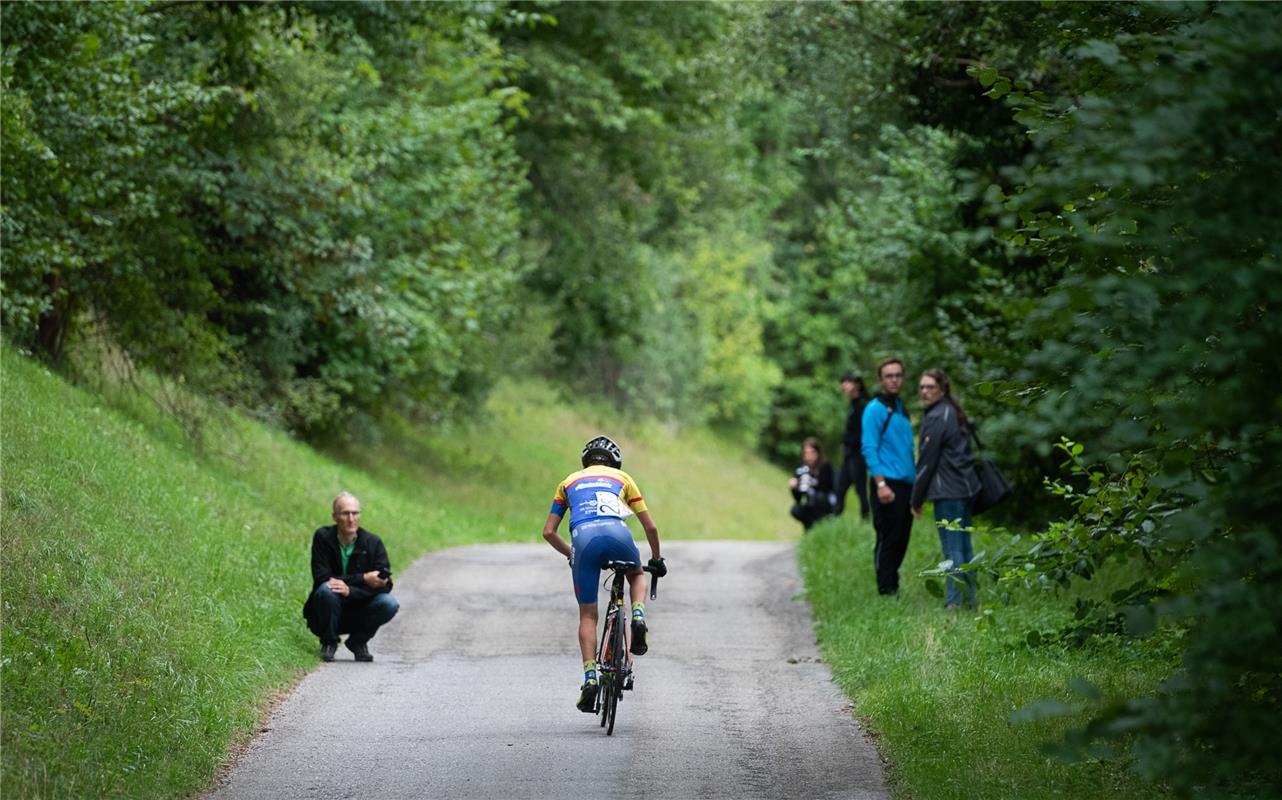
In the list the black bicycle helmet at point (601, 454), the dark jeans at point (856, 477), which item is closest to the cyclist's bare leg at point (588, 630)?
the black bicycle helmet at point (601, 454)

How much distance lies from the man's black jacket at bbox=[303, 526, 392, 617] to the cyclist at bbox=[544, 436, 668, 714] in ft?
8.83

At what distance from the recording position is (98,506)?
13227 mm

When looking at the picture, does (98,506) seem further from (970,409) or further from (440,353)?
(440,353)

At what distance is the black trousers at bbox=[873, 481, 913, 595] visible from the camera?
14.7 metres

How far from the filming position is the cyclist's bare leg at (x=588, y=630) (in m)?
10.7

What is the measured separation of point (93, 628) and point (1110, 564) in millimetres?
9079

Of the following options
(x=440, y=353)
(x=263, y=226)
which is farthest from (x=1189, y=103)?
(x=440, y=353)

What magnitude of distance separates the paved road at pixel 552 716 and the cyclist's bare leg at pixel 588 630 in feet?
1.46

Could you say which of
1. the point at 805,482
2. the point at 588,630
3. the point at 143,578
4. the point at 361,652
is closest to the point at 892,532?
the point at 361,652

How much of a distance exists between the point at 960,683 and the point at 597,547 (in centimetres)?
246

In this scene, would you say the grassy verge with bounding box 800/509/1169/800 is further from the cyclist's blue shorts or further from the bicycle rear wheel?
the cyclist's blue shorts

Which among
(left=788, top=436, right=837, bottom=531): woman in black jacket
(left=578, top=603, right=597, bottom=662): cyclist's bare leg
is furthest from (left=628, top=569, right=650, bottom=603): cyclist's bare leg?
(left=788, top=436, right=837, bottom=531): woman in black jacket

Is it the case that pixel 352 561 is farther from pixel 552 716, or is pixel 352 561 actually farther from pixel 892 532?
pixel 892 532

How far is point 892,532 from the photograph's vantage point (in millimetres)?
14789
